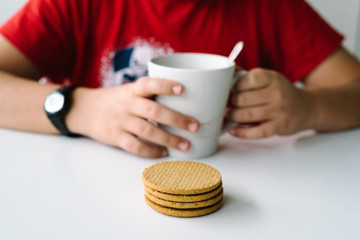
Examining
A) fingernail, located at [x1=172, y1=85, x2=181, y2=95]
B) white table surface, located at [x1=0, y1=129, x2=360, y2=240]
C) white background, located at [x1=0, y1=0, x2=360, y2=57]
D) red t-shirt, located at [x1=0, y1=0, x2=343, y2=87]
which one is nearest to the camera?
white table surface, located at [x1=0, y1=129, x2=360, y2=240]

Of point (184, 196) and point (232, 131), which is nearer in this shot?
point (184, 196)

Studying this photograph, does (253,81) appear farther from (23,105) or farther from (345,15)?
(345,15)

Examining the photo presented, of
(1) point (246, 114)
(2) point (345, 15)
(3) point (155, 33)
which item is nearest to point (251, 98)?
(1) point (246, 114)

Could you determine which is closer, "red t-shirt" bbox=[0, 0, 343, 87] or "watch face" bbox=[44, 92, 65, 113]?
"watch face" bbox=[44, 92, 65, 113]

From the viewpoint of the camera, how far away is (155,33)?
100cm

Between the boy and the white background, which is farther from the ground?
the boy

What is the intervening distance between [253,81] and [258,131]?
0.33 ft

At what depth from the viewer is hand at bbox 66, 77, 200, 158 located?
0.62 meters

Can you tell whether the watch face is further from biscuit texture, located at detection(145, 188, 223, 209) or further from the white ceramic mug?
biscuit texture, located at detection(145, 188, 223, 209)

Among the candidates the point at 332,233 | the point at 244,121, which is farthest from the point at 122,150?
the point at 332,233

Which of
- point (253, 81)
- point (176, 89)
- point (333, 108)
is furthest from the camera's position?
point (333, 108)

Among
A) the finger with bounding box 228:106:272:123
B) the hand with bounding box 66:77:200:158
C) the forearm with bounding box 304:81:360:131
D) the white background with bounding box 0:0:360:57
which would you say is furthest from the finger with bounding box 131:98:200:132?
the white background with bounding box 0:0:360:57

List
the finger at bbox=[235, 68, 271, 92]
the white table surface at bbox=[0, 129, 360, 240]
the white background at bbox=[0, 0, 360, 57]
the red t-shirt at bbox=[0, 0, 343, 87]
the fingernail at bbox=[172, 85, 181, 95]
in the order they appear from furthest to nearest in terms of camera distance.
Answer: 1. the white background at bbox=[0, 0, 360, 57]
2. the red t-shirt at bbox=[0, 0, 343, 87]
3. the finger at bbox=[235, 68, 271, 92]
4. the fingernail at bbox=[172, 85, 181, 95]
5. the white table surface at bbox=[0, 129, 360, 240]

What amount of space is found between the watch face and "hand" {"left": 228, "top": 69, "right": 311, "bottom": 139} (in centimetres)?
33
